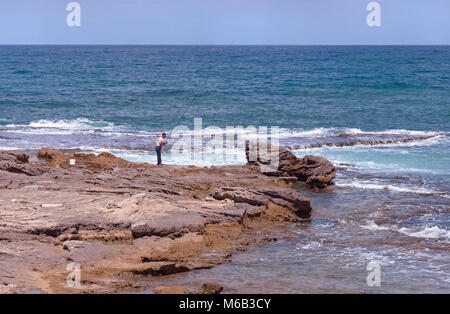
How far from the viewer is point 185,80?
5875 cm

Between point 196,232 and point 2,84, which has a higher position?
point 2,84

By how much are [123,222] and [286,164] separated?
8.14 m

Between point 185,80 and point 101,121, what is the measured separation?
79.1ft

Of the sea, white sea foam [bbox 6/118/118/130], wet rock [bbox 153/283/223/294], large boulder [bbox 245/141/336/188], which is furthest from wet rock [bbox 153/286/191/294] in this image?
white sea foam [bbox 6/118/118/130]

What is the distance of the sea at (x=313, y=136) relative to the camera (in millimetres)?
11641

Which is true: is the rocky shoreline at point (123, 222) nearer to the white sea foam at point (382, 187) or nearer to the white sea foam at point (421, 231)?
the white sea foam at point (421, 231)

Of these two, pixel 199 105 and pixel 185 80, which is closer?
pixel 199 105

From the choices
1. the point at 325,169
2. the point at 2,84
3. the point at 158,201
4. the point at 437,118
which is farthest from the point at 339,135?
the point at 2,84

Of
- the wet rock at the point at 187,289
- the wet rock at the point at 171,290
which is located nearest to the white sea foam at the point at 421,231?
the wet rock at the point at 187,289

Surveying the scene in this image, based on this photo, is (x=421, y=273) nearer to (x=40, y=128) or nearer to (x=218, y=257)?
(x=218, y=257)

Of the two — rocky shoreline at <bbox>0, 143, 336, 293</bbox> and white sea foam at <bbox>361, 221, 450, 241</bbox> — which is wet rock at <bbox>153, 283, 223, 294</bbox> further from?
white sea foam at <bbox>361, 221, 450, 241</bbox>

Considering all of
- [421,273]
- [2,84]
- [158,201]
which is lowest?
[421,273]

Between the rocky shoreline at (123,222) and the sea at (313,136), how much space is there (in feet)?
2.27

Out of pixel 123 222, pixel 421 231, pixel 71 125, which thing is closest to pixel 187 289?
pixel 123 222
